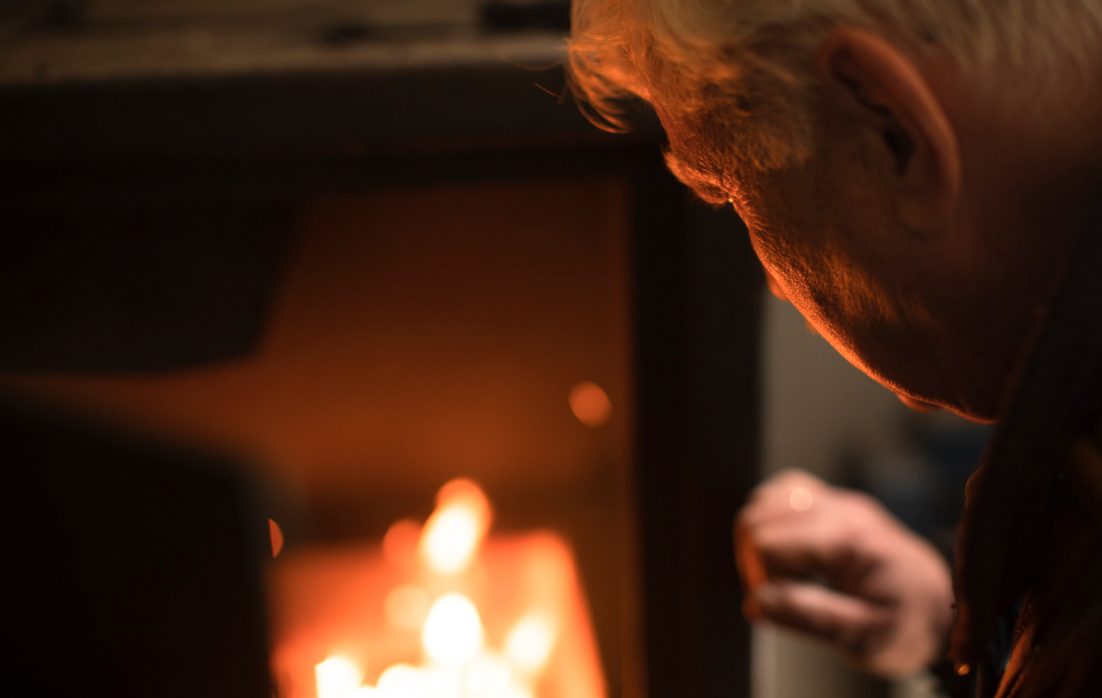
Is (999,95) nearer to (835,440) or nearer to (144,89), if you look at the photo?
(144,89)

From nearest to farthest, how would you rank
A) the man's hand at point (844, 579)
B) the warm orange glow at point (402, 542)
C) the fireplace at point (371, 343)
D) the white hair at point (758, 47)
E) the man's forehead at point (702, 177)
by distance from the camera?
the white hair at point (758, 47), the man's forehead at point (702, 177), the fireplace at point (371, 343), the man's hand at point (844, 579), the warm orange glow at point (402, 542)

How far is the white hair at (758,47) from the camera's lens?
0.34m

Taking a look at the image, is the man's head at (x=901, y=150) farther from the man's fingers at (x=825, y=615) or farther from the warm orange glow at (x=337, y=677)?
the warm orange glow at (x=337, y=677)

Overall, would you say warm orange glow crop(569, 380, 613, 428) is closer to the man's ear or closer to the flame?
the flame

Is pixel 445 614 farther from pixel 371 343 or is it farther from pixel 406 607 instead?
pixel 371 343

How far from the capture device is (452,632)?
3.34 feet

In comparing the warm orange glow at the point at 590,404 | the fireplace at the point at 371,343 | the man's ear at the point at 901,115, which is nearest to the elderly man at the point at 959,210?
the man's ear at the point at 901,115

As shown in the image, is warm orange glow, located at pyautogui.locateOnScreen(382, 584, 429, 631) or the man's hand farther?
warm orange glow, located at pyautogui.locateOnScreen(382, 584, 429, 631)

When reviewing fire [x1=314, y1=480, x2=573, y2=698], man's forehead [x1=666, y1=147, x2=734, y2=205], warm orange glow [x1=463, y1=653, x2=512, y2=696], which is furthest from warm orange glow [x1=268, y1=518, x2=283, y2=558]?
man's forehead [x1=666, y1=147, x2=734, y2=205]

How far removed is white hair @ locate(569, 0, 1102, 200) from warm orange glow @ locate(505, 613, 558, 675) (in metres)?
0.65

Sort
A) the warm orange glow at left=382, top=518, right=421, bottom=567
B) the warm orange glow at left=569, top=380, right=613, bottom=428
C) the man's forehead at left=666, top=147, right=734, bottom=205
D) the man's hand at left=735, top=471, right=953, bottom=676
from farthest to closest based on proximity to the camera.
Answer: the warm orange glow at left=382, top=518, right=421, bottom=567, the warm orange glow at left=569, top=380, right=613, bottom=428, the man's hand at left=735, top=471, right=953, bottom=676, the man's forehead at left=666, top=147, right=734, bottom=205

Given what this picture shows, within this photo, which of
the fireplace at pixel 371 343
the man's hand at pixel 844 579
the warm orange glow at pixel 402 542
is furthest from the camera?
the warm orange glow at pixel 402 542

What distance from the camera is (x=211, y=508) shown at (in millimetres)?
876

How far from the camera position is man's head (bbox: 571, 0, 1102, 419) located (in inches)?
13.5
